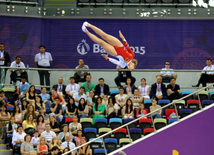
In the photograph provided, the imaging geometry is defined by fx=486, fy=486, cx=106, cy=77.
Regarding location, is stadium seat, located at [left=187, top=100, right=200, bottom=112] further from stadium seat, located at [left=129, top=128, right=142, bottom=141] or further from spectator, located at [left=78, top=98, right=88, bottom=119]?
spectator, located at [left=78, top=98, right=88, bottom=119]

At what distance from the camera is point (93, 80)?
55.9ft

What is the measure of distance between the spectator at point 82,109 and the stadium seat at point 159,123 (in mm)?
2755

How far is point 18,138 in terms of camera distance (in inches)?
572

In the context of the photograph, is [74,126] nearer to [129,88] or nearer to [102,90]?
[102,90]

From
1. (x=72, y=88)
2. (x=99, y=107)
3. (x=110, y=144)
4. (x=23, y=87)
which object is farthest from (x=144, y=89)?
(x=23, y=87)

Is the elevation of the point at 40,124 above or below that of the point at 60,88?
below

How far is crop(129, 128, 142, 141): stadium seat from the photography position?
45.2 ft

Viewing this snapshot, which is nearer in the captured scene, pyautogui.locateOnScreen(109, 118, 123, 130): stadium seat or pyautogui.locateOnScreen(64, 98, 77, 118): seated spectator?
pyautogui.locateOnScreen(109, 118, 123, 130): stadium seat

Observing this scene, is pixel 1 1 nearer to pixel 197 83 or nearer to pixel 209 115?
pixel 197 83

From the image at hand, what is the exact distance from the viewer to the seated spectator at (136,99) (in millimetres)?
16059

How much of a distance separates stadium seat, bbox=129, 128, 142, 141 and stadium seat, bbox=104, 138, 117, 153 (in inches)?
25.8

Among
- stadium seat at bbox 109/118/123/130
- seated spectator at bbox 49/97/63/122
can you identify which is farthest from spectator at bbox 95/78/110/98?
stadium seat at bbox 109/118/123/130

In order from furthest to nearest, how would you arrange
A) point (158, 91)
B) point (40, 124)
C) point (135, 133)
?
point (158, 91) → point (40, 124) → point (135, 133)

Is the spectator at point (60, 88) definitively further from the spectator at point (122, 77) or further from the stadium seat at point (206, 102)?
the stadium seat at point (206, 102)
